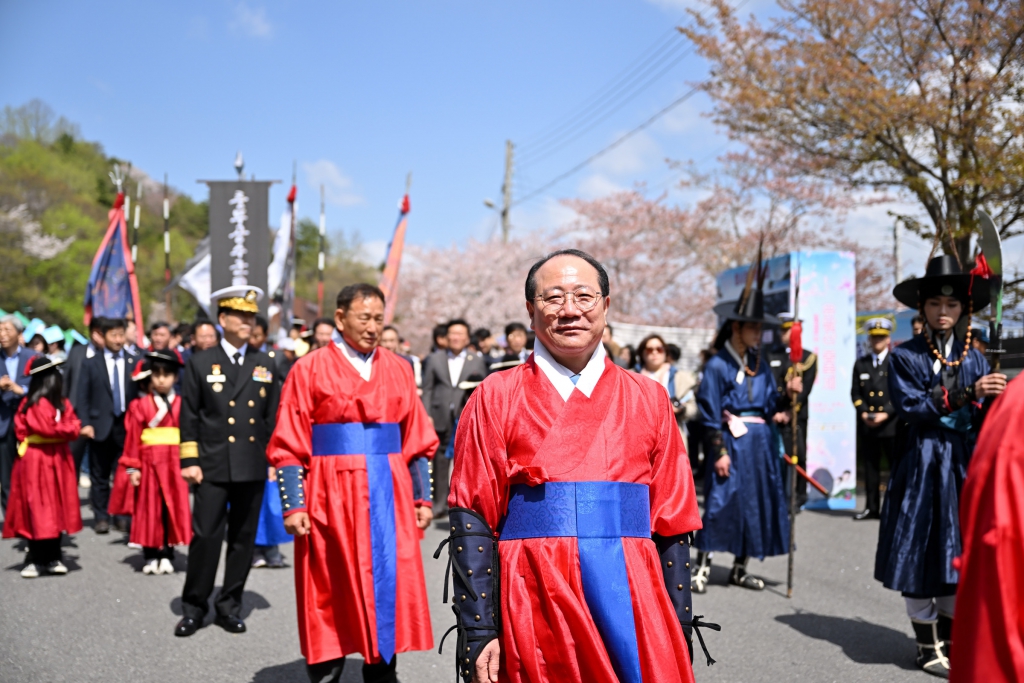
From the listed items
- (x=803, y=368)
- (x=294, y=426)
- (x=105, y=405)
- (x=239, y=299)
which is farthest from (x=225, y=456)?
(x=803, y=368)

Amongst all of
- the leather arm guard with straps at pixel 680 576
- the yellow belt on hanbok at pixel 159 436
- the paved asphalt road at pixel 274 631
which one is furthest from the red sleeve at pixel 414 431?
the yellow belt on hanbok at pixel 159 436

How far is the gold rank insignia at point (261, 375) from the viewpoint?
6312mm

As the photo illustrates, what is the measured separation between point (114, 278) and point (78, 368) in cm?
399

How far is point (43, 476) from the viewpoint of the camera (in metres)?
7.86

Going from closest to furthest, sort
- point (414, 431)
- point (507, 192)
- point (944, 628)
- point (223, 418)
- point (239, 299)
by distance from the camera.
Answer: point (414, 431) → point (944, 628) → point (223, 418) → point (239, 299) → point (507, 192)

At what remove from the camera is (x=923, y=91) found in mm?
12070

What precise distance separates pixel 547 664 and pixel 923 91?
11.6 metres

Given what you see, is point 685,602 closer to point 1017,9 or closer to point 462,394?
point 462,394

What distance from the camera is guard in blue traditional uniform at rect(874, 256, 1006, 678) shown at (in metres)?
5.08

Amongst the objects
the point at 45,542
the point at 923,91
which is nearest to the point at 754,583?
the point at 45,542

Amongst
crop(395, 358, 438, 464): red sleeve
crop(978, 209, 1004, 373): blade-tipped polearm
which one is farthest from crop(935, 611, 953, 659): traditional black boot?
crop(395, 358, 438, 464): red sleeve

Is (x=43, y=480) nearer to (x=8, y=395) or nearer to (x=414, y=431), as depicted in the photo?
(x=8, y=395)

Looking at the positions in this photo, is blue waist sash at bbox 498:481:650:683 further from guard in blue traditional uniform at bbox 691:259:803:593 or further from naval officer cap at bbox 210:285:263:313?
guard in blue traditional uniform at bbox 691:259:803:593

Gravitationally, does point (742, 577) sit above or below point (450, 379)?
below
